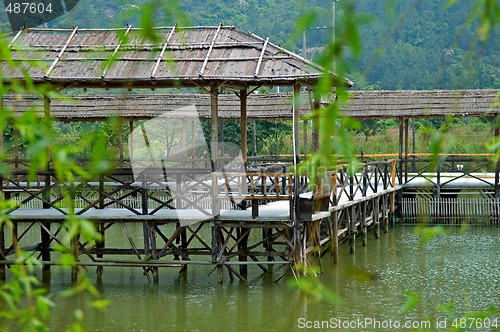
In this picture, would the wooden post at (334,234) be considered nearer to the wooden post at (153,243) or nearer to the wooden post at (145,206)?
the wooden post at (153,243)

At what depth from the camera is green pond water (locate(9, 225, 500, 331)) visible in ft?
28.8

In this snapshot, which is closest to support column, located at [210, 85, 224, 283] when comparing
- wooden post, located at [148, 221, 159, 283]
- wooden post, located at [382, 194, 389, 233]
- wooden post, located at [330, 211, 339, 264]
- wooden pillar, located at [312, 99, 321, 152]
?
wooden post, located at [148, 221, 159, 283]

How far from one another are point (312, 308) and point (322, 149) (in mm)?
8181

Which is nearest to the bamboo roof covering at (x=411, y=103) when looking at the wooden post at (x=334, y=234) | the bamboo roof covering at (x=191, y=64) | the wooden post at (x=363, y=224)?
the wooden post at (x=363, y=224)


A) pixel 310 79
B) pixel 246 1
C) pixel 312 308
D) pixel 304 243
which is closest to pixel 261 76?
pixel 310 79

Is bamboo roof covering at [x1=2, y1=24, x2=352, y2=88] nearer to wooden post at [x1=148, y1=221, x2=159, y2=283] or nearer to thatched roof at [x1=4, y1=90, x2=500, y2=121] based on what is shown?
wooden post at [x1=148, y1=221, x2=159, y2=283]

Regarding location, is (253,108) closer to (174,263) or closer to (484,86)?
(174,263)

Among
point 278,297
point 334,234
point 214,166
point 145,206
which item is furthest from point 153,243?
point 334,234

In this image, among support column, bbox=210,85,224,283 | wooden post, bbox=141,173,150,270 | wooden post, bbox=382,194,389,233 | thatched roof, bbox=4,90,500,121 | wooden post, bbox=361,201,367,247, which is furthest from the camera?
thatched roof, bbox=4,90,500,121

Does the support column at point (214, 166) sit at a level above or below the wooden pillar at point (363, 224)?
above

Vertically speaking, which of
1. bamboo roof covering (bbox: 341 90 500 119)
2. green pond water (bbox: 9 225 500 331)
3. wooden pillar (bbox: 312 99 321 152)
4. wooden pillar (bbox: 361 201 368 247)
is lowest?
green pond water (bbox: 9 225 500 331)

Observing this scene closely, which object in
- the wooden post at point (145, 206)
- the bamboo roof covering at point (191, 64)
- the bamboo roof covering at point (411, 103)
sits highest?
the bamboo roof covering at point (191, 64)

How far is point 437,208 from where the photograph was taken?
18.0 m

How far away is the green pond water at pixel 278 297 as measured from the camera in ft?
28.8
